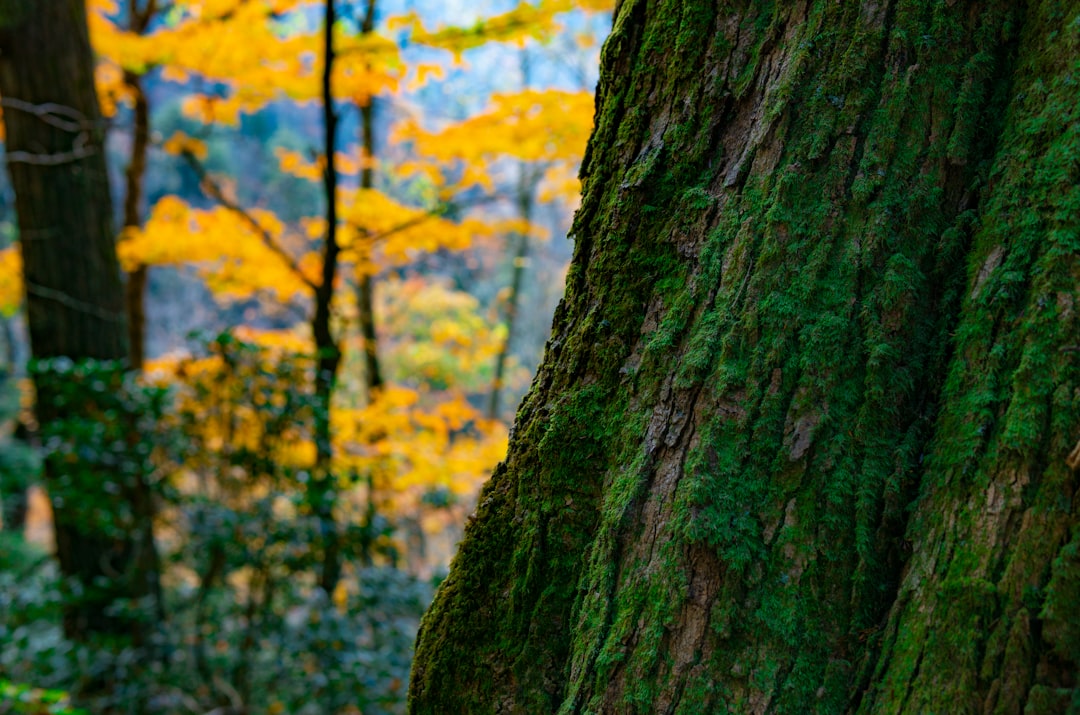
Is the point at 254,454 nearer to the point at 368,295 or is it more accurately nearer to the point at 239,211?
the point at 239,211

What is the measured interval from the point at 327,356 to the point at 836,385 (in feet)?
10.2

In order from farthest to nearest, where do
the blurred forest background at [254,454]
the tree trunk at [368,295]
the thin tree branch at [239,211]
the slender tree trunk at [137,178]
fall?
the tree trunk at [368,295] → the slender tree trunk at [137,178] → the thin tree branch at [239,211] → the blurred forest background at [254,454]

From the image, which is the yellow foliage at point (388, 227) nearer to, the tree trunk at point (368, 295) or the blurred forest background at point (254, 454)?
the blurred forest background at point (254, 454)

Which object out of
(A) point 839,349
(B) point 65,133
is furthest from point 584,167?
(B) point 65,133

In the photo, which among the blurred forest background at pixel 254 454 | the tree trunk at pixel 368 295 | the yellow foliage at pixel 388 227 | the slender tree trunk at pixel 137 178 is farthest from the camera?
the tree trunk at pixel 368 295

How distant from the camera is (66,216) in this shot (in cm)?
454

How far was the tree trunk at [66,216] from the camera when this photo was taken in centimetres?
432

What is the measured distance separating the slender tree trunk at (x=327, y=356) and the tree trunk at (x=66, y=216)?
130cm

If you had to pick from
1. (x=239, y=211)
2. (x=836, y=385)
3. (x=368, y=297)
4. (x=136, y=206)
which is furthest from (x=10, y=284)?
(x=836, y=385)

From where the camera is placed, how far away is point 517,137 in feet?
15.5

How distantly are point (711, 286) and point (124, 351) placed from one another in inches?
186

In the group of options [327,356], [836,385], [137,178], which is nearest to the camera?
[836,385]

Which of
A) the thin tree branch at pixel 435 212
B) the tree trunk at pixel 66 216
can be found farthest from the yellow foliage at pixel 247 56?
the tree trunk at pixel 66 216

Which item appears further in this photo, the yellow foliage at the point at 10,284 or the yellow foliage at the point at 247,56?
the yellow foliage at the point at 10,284
